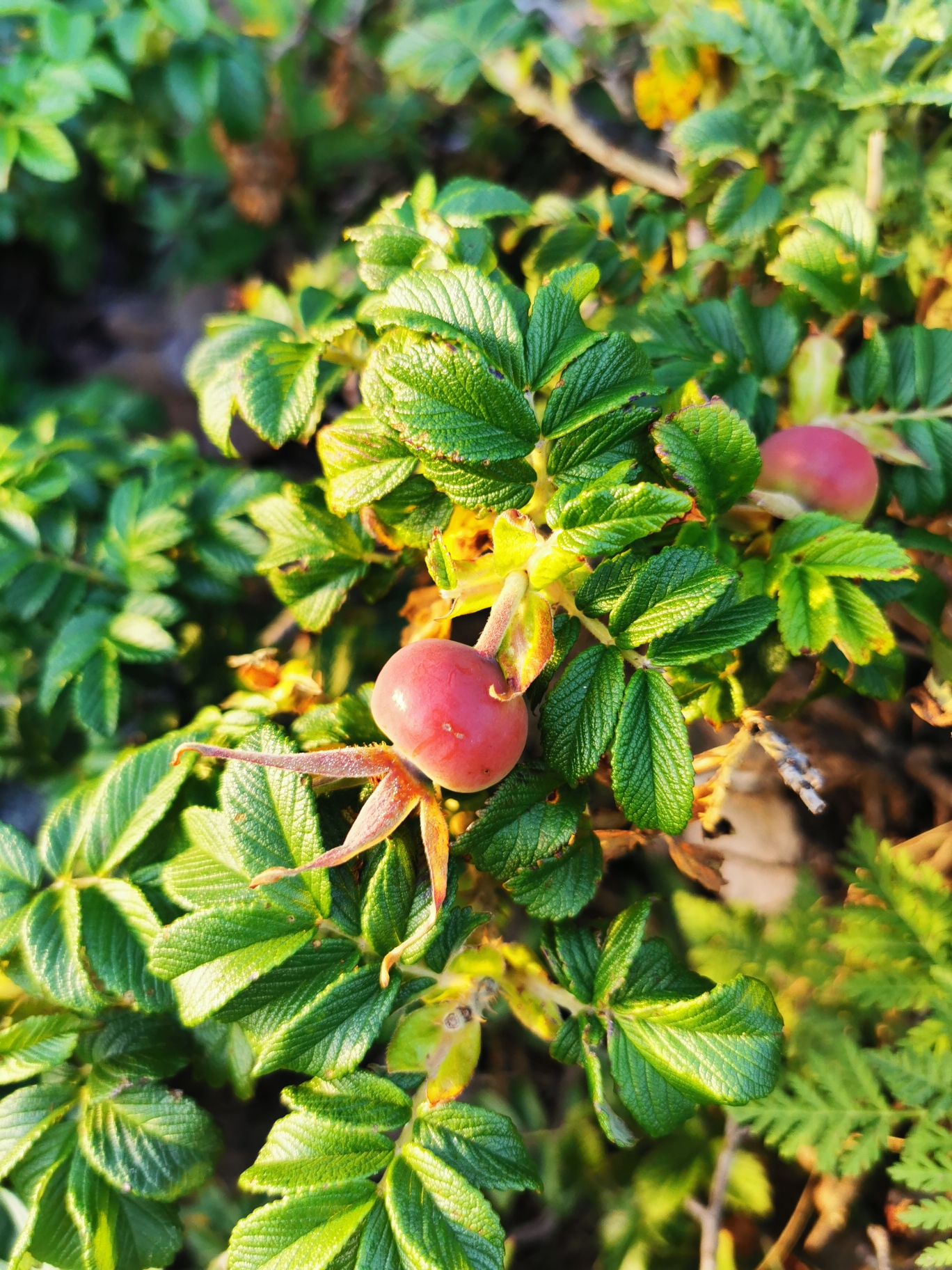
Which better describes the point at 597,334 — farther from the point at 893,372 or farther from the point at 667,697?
the point at 893,372

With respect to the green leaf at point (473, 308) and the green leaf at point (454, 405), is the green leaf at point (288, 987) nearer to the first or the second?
the green leaf at point (454, 405)

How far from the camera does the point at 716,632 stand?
98 cm

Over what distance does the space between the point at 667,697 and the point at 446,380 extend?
1.34ft

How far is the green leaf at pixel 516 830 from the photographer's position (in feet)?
3.32

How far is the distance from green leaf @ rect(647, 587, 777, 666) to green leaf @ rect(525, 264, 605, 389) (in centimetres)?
31

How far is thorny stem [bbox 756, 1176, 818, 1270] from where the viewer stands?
1.69m

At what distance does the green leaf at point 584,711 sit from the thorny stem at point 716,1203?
101 cm

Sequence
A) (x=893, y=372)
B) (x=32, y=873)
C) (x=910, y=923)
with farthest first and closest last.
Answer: (x=910, y=923) < (x=893, y=372) < (x=32, y=873)

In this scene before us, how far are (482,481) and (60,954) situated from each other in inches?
30.5

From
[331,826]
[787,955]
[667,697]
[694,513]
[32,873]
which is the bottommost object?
[787,955]

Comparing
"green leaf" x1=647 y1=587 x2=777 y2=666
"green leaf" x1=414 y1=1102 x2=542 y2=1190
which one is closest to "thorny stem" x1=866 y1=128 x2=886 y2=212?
"green leaf" x1=647 y1=587 x2=777 y2=666

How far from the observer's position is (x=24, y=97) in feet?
6.27

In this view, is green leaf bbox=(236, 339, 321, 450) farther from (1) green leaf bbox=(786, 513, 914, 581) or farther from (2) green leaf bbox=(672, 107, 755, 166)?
(2) green leaf bbox=(672, 107, 755, 166)

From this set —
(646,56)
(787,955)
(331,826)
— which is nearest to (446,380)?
(331,826)
